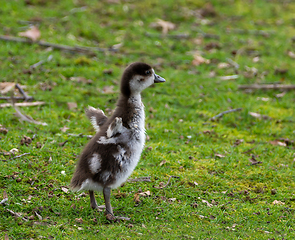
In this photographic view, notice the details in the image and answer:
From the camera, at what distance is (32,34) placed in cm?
1359

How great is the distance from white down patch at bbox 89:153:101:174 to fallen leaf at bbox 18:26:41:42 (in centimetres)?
866

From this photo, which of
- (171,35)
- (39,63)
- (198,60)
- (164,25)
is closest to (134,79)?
(39,63)

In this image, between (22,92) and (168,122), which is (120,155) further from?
(22,92)

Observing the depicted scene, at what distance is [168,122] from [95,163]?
432 centimetres

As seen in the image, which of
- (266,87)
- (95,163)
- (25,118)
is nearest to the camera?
(95,163)

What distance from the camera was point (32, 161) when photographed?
24.5 feet

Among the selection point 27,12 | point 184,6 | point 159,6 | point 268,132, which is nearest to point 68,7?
point 27,12

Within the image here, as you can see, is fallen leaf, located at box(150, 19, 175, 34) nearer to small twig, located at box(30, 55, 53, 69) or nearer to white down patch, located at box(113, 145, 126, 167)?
small twig, located at box(30, 55, 53, 69)

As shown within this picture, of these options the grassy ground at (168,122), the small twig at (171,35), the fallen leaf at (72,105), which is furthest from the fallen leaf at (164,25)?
the fallen leaf at (72,105)

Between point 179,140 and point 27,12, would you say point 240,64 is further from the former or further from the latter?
point 27,12

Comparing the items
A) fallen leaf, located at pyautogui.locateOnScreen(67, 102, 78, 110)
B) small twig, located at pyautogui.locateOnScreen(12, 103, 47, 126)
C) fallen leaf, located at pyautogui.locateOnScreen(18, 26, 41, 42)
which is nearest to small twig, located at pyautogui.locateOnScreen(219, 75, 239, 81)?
fallen leaf, located at pyautogui.locateOnScreen(67, 102, 78, 110)

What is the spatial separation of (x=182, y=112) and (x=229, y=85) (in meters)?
2.57

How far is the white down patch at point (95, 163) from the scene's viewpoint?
5969 mm

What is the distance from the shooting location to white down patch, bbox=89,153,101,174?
597 cm
